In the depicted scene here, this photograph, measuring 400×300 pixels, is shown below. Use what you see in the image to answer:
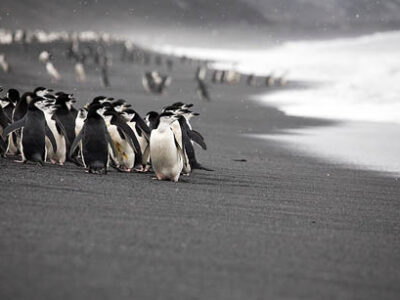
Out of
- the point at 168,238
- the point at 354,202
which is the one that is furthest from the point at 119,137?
the point at 168,238

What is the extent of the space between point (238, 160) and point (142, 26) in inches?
6469

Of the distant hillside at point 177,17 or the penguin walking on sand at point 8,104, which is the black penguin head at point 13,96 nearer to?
the penguin walking on sand at point 8,104

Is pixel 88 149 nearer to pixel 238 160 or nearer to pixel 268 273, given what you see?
pixel 238 160

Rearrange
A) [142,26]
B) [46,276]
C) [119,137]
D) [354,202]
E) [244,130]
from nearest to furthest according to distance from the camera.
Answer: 1. [46,276]
2. [354,202]
3. [119,137]
4. [244,130]
5. [142,26]

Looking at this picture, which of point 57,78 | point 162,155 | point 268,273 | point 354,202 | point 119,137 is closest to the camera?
point 268,273

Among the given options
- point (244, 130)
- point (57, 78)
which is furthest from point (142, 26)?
point (244, 130)

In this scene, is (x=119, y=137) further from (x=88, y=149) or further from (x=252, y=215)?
(x=252, y=215)

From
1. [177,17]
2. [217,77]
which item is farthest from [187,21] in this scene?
[217,77]

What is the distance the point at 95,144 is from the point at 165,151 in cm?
60

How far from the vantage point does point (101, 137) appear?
249 inches

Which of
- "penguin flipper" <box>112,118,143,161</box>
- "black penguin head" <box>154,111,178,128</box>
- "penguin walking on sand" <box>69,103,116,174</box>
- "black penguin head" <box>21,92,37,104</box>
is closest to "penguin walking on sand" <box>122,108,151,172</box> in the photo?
"penguin flipper" <box>112,118,143,161</box>

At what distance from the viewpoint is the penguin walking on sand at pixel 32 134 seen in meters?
6.56

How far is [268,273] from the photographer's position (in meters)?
3.50

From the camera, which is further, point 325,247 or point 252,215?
point 252,215
